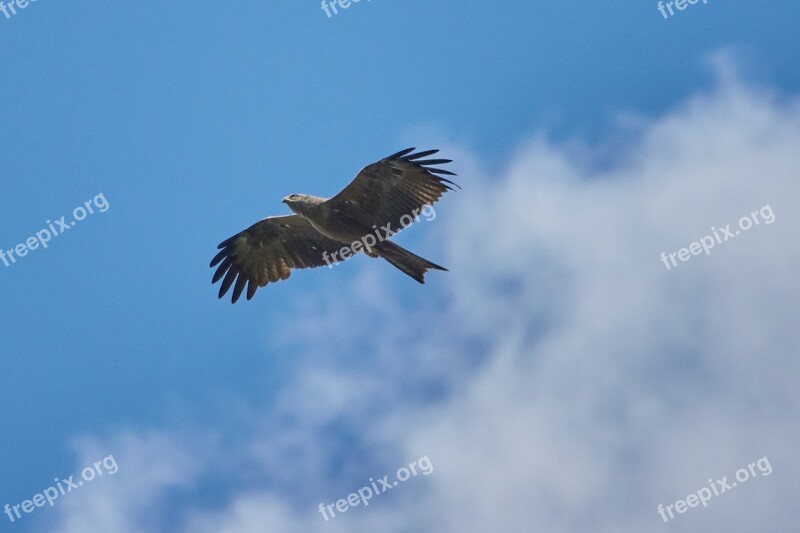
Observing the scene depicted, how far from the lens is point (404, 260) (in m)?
16.4

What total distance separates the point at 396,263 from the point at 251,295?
10.0 ft

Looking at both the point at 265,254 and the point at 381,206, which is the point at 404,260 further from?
the point at 265,254

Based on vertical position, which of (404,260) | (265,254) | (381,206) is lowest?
(404,260)

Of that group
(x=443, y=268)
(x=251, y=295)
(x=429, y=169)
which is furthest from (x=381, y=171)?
(x=251, y=295)

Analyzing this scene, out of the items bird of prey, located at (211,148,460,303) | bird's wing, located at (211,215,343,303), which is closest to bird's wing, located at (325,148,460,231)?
bird of prey, located at (211,148,460,303)

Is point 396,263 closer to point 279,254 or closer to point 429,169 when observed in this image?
point 429,169

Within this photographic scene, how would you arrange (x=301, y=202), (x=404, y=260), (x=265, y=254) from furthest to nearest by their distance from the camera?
(x=265, y=254) < (x=301, y=202) < (x=404, y=260)

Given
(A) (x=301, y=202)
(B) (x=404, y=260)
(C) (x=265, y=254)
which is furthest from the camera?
(C) (x=265, y=254)

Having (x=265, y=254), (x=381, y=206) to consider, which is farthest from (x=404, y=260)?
(x=265, y=254)

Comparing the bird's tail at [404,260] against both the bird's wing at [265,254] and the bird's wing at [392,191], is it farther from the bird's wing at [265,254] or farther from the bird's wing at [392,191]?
the bird's wing at [265,254]

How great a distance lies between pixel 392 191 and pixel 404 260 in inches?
40.8

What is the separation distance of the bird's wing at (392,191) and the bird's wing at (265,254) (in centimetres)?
161

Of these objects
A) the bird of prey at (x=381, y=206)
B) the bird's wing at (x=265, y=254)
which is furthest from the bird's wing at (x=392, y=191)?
the bird's wing at (x=265, y=254)

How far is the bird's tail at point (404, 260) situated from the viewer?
1627cm
